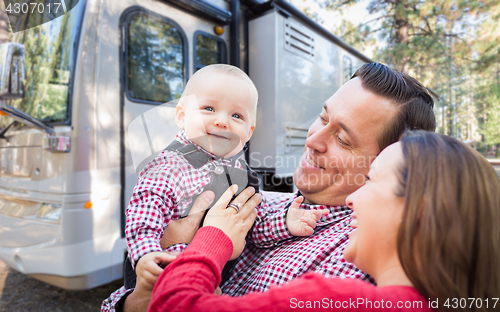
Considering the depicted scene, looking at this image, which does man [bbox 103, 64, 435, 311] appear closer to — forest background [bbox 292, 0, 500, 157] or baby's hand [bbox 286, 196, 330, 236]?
baby's hand [bbox 286, 196, 330, 236]

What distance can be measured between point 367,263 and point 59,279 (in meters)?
2.31

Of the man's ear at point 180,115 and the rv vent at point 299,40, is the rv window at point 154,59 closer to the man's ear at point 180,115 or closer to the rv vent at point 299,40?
the man's ear at point 180,115

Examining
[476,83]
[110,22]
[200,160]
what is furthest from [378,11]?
[200,160]

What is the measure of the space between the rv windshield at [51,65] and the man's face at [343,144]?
72.4 inches

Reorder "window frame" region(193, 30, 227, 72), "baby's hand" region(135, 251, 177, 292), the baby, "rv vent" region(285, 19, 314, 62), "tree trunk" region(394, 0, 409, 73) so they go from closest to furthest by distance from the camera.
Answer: "baby's hand" region(135, 251, 177, 292), the baby, "window frame" region(193, 30, 227, 72), "rv vent" region(285, 19, 314, 62), "tree trunk" region(394, 0, 409, 73)

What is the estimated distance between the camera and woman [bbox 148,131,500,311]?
2.00ft

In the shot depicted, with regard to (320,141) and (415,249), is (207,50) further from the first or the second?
(415,249)

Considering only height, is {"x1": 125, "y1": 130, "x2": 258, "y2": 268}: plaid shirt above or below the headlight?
above

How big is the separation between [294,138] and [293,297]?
10.7ft

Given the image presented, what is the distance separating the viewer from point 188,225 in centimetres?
119
